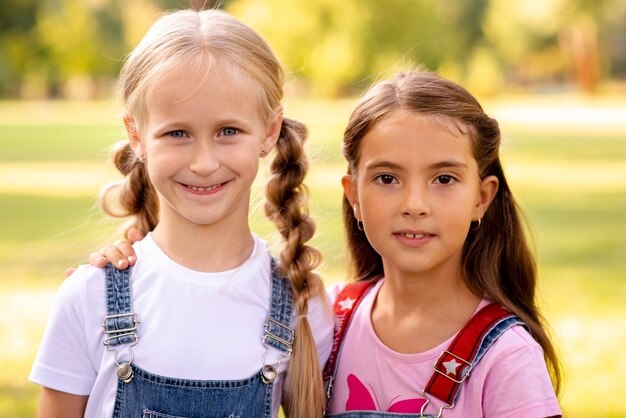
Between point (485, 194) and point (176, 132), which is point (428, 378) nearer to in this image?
point (485, 194)

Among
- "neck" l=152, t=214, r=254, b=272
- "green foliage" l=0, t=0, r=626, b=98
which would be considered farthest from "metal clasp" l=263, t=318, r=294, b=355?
"green foliage" l=0, t=0, r=626, b=98

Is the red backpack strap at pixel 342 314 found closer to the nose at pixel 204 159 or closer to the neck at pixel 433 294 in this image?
the neck at pixel 433 294

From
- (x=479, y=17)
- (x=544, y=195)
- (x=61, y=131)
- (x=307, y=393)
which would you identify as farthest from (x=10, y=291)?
(x=479, y=17)

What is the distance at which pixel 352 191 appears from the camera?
264cm

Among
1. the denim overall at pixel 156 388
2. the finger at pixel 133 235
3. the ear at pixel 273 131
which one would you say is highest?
the ear at pixel 273 131

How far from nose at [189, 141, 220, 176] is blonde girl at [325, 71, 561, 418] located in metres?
0.43

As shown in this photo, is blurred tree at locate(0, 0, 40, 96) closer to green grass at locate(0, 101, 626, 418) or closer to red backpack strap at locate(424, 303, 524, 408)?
green grass at locate(0, 101, 626, 418)

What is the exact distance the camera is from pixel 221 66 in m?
2.37

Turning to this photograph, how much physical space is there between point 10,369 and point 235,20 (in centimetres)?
306

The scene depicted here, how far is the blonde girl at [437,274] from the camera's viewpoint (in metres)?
2.38

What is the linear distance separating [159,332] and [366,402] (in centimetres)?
59

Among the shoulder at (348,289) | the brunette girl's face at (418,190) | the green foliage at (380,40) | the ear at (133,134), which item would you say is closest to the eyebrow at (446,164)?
the brunette girl's face at (418,190)

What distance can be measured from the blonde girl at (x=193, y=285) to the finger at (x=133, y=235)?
0.12 m

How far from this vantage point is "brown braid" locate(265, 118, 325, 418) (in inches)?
97.3
